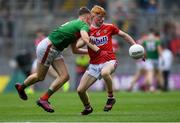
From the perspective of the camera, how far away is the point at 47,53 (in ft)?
56.8

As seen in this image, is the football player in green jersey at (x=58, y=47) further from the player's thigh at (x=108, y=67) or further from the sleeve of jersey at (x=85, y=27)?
the player's thigh at (x=108, y=67)

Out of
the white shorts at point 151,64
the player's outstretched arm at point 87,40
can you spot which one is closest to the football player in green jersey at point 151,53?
the white shorts at point 151,64

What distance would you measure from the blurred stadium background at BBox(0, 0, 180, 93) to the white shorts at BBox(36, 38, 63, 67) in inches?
674

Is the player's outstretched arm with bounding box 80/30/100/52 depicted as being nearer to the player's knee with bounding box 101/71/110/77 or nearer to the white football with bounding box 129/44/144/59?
the player's knee with bounding box 101/71/110/77

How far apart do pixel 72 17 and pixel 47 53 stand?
58.1 feet

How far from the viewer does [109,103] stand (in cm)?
1719

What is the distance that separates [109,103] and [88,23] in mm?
1819

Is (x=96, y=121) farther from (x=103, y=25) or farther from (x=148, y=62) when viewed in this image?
(x=148, y=62)

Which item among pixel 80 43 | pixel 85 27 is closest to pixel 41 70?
pixel 80 43

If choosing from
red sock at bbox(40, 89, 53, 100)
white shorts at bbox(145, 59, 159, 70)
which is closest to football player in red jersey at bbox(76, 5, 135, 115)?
red sock at bbox(40, 89, 53, 100)

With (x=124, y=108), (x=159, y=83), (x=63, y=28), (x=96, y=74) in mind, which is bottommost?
(x=159, y=83)

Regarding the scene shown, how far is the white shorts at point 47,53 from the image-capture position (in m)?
17.3

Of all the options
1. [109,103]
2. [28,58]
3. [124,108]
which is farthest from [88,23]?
[28,58]

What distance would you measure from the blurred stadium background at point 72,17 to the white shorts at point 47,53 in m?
17.1
